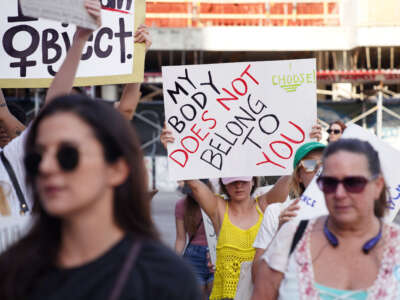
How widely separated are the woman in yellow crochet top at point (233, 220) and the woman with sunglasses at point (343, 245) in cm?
202

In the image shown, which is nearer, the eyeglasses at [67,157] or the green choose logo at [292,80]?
the eyeglasses at [67,157]

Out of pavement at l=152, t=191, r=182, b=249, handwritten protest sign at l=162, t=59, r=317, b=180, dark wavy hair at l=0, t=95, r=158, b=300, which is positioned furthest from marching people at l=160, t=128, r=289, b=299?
pavement at l=152, t=191, r=182, b=249

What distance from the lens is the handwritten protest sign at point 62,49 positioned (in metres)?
4.84

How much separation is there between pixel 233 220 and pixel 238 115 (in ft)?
2.84

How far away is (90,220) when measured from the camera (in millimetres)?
2047

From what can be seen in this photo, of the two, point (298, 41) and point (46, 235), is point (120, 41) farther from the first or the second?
point (298, 41)

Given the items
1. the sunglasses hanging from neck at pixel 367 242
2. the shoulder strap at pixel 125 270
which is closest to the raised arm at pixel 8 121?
the sunglasses hanging from neck at pixel 367 242

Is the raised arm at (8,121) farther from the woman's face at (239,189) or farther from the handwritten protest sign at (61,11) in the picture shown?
the woman's face at (239,189)

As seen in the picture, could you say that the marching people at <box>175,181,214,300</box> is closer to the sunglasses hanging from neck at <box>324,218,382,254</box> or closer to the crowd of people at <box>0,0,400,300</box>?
the crowd of people at <box>0,0,400,300</box>

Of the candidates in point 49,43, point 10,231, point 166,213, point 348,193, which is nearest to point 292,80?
point 49,43

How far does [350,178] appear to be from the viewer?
2.92 metres

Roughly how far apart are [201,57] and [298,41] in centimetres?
343

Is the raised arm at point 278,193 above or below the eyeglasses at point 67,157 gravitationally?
below

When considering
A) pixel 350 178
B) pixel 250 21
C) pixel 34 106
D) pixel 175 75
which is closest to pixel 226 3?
pixel 250 21
